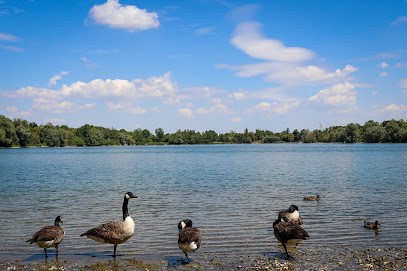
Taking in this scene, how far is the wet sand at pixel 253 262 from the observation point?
11.6 m

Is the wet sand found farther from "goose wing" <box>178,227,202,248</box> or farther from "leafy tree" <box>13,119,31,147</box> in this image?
"leafy tree" <box>13,119,31,147</box>

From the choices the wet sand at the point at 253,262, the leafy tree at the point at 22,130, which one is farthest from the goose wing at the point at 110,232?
the leafy tree at the point at 22,130

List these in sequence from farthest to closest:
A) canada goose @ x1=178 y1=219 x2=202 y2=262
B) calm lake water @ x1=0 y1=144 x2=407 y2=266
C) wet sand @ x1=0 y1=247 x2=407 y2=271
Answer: calm lake water @ x1=0 y1=144 x2=407 y2=266
canada goose @ x1=178 y1=219 x2=202 y2=262
wet sand @ x1=0 y1=247 x2=407 y2=271

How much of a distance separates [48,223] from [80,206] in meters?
5.49

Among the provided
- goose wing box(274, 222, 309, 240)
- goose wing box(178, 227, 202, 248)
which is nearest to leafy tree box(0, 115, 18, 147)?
goose wing box(178, 227, 202, 248)

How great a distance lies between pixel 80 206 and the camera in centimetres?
2553

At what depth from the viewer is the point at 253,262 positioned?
12.3m

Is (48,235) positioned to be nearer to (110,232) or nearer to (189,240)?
(110,232)

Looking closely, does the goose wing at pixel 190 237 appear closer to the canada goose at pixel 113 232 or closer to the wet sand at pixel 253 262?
the wet sand at pixel 253 262

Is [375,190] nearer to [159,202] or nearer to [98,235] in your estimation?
[159,202]

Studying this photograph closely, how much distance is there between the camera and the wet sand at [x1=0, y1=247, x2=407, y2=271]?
1156 centimetres

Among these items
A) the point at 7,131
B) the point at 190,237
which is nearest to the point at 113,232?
the point at 190,237

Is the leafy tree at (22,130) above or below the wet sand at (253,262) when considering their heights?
above

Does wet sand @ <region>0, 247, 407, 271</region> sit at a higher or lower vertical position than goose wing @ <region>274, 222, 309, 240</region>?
lower
